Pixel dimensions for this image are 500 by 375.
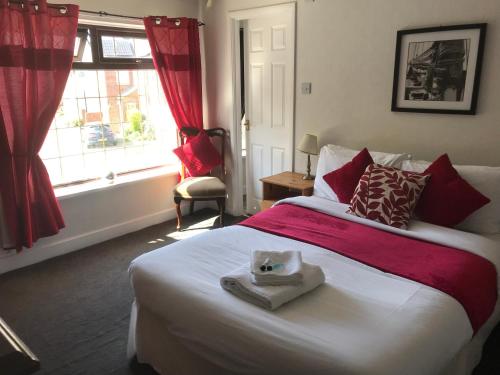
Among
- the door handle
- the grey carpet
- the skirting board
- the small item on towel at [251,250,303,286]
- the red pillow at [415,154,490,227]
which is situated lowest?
the grey carpet

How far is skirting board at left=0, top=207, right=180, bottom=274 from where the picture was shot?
3.36 m

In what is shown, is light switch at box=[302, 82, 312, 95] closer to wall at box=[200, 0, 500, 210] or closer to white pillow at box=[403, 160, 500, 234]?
wall at box=[200, 0, 500, 210]

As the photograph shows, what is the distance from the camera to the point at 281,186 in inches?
148

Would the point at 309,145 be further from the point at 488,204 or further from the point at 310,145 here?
the point at 488,204

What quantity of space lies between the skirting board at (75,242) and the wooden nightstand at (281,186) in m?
1.27

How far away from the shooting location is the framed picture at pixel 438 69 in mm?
2775

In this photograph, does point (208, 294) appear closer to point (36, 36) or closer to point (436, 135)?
point (436, 135)

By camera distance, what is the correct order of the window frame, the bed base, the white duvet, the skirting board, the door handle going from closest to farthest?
the white duvet
the bed base
the skirting board
the window frame
the door handle

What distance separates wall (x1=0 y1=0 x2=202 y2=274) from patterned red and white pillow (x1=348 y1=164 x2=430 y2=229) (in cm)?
232

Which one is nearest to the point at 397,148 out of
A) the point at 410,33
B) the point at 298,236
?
Answer: the point at 410,33

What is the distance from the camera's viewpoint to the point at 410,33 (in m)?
2.99

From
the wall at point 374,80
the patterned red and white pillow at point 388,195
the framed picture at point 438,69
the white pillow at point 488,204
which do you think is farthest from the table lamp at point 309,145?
the white pillow at point 488,204

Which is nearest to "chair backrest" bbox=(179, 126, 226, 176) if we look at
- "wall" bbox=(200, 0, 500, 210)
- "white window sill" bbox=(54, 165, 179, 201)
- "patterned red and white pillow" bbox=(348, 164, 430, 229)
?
"white window sill" bbox=(54, 165, 179, 201)

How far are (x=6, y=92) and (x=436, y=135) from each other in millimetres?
3186
